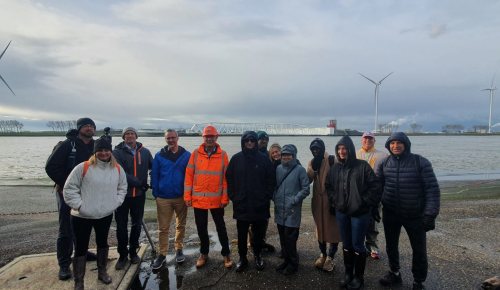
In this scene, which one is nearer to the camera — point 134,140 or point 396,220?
point 396,220

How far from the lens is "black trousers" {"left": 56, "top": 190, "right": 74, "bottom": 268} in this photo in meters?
4.39

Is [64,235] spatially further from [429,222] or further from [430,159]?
[430,159]

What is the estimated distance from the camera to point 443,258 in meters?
5.33

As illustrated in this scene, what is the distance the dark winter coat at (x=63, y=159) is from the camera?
4137 mm

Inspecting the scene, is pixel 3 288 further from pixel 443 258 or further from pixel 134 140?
→ pixel 443 258

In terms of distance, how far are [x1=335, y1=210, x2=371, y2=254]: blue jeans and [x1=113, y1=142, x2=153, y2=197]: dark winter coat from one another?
122 inches

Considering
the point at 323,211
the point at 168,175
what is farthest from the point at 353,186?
the point at 168,175

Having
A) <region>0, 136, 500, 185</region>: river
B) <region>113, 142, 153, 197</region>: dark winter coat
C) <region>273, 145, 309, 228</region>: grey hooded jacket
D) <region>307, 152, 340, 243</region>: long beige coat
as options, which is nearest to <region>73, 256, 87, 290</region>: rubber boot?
<region>113, 142, 153, 197</region>: dark winter coat

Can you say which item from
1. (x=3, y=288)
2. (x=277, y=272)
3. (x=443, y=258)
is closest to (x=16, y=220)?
(x=3, y=288)

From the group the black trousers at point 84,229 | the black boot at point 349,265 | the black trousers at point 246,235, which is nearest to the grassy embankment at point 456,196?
the black trousers at point 246,235

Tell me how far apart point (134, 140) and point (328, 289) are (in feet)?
12.3

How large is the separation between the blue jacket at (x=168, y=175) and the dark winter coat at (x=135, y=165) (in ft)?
0.54

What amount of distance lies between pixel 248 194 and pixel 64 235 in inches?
107

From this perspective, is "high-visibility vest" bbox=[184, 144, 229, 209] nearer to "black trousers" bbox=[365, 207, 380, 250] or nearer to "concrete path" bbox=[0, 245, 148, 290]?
"concrete path" bbox=[0, 245, 148, 290]
